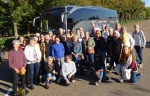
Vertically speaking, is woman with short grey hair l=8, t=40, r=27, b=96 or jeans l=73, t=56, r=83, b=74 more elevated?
woman with short grey hair l=8, t=40, r=27, b=96

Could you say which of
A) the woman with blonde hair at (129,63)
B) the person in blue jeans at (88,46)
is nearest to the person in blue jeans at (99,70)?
the person in blue jeans at (88,46)

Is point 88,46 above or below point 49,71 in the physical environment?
above

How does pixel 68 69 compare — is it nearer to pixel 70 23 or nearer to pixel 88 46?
pixel 88 46

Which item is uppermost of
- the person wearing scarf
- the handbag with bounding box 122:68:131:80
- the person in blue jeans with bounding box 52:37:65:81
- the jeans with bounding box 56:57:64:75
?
the person wearing scarf

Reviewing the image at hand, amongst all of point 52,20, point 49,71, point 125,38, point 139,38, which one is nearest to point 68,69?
point 49,71

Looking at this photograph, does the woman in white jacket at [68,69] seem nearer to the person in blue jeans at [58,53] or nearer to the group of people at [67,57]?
the group of people at [67,57]

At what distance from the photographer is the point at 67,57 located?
26.0 feet

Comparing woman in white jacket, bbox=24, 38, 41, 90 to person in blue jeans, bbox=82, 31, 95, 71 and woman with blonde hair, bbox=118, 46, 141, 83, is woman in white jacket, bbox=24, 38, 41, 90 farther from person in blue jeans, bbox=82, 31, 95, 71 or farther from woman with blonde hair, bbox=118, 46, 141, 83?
woman with blonde hair, bbox=118, 46, 141, 83

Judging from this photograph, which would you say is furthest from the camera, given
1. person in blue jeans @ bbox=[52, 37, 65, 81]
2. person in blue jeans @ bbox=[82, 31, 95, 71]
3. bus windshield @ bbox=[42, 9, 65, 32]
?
bus windshield @ bbox=[42, 9, 65, 32]

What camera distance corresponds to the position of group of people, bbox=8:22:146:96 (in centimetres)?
747

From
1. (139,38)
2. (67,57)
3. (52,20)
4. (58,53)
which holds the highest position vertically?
(52,20)

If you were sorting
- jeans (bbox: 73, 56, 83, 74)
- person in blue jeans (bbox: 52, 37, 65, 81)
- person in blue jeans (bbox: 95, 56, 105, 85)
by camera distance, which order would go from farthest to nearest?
jeans (bbox: 73, 56, 83, 74), person in blue jeans (bbox: 52, 37, 65, 81), person in blue jeans (bbox: 95, 56, 105, 85)

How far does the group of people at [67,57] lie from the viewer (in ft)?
24.5

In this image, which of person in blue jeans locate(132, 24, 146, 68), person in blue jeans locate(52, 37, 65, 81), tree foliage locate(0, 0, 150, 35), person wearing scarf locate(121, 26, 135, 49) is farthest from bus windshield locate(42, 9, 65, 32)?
tree foliage locate(0, 0, 150, 35)
